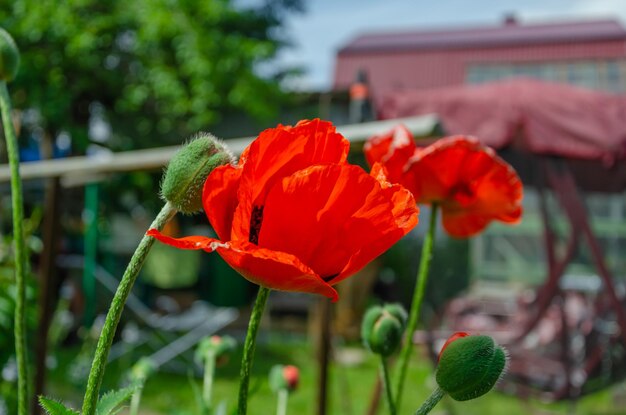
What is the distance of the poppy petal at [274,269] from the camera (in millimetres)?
320

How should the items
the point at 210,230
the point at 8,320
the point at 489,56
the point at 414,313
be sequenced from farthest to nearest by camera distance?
the point at 489,56 → the point at 210,230 → the point at 8,320 → the point at 414,313

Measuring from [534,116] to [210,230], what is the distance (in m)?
5.05

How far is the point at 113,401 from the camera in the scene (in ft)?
1.32

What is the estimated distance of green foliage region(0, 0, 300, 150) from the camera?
727cm

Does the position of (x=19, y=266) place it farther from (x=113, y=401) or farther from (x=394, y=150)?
(x=394, y=150)

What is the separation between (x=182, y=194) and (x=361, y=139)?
2.31 feet

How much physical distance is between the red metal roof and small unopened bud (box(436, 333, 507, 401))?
1380cm

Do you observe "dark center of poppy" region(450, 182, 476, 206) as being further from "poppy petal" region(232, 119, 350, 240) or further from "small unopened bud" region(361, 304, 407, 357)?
"poppy petal" region(232, 119, 350, 240)

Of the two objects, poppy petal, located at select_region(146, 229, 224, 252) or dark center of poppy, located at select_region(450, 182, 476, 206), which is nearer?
poppy petal, located at select_region(146, 229, 224, 252)

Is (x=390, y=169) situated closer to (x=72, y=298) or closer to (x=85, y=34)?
(x=72, y=298)

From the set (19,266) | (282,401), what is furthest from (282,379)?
(19,266)

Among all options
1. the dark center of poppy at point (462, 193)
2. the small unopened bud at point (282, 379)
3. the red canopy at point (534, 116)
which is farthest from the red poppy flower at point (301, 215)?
the red canopy at point (534, 116)

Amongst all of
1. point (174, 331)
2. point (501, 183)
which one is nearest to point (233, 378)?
point (174, 331)

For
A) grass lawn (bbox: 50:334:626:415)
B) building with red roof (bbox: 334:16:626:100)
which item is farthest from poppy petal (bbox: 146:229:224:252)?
building with red roof (bbox: 334:16:626:100)
